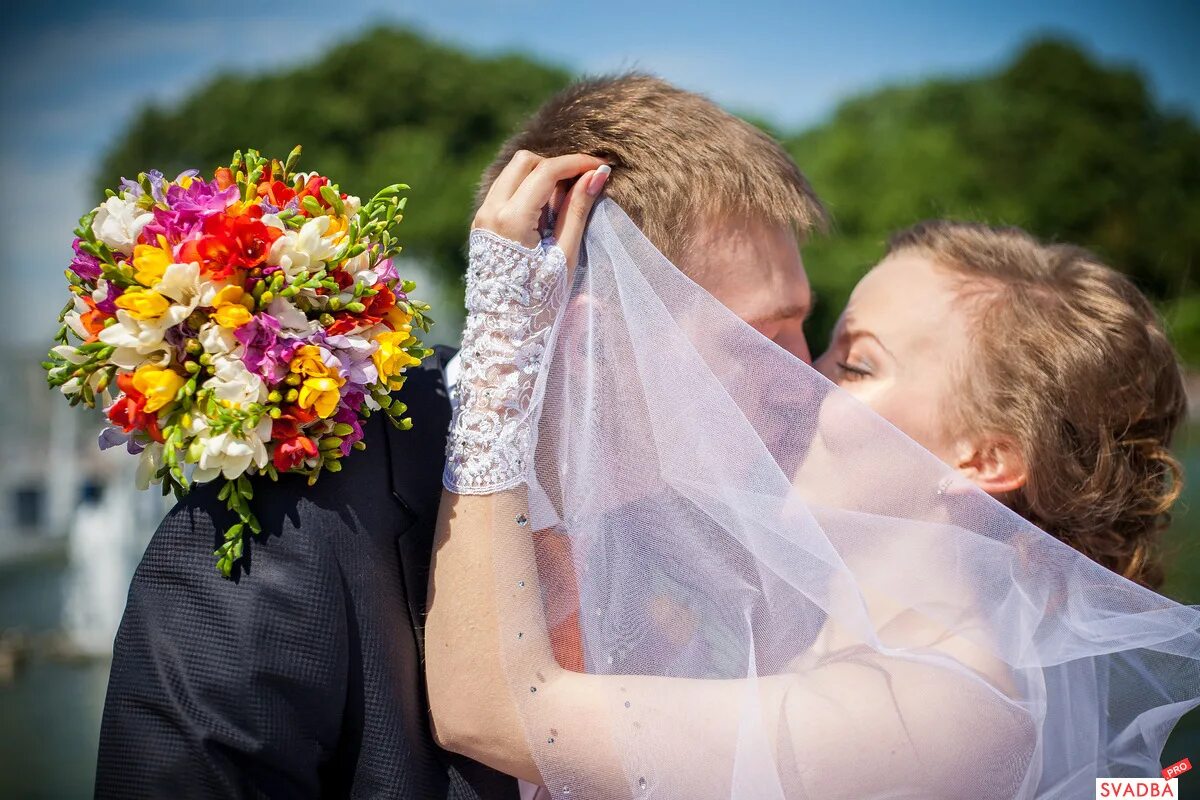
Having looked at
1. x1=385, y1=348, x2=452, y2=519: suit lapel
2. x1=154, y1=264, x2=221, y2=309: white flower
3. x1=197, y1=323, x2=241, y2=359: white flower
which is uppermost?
x1=154, y1=264, x2=221, y2=309: white flower

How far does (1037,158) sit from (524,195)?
44.1m

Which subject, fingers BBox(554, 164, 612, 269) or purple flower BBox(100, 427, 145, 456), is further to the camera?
fingers BBox(554, 164, 612, 269)

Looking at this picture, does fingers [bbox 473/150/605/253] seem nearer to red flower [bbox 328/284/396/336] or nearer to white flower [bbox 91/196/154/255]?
red flower [bbox 328/284/396/336]

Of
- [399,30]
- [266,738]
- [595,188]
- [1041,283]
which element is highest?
[399,30]

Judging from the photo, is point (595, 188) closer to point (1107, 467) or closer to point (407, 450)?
point (407, 450)

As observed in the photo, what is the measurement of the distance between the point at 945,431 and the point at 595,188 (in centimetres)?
126

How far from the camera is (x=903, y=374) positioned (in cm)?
286

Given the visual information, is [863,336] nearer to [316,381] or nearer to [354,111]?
[316,381]

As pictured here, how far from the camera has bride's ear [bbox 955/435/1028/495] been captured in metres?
2.80

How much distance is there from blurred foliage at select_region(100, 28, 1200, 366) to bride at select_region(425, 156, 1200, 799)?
28999 millimetres

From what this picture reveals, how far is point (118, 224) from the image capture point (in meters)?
1.97

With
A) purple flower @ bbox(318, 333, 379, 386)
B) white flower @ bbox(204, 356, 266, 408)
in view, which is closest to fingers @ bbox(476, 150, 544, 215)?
purple flower @ bbox(318, 333, 379, 386)

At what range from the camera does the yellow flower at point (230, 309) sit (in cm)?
190

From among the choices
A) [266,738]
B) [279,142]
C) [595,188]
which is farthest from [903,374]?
[279,142]
